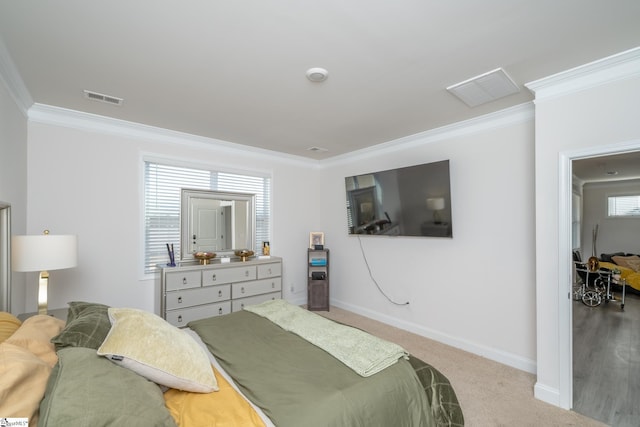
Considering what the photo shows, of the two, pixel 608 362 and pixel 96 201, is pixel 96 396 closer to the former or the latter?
pixel 96 201

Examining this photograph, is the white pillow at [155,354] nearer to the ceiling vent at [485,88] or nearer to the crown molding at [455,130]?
the ceiling vent at [485,88]

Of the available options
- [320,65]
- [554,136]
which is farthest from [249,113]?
[554,136]

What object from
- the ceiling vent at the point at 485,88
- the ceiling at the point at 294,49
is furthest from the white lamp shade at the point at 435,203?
the ceiling vent at the point at 485,88

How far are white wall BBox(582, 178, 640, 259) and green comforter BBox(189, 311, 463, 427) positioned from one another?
8.93 ft

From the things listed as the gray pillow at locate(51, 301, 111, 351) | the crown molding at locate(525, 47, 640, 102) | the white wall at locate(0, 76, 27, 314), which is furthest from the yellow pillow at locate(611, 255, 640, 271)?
the white wall at locate(0, 76, 27, 314)

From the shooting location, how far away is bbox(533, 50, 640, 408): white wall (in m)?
2.05

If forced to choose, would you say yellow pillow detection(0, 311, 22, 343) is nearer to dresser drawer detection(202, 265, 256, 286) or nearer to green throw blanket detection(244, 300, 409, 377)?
green throw blanket detection(244, 300, 409, 377)

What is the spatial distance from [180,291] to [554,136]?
3918 mm

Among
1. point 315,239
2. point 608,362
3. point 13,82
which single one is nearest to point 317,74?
point 13,82

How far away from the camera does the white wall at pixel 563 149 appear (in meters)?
2.05

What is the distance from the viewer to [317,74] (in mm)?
2197

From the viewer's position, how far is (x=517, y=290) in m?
2.92

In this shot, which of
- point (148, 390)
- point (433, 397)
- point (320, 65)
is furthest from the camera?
point (320, 65)

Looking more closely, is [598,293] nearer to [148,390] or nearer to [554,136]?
[554,136]
